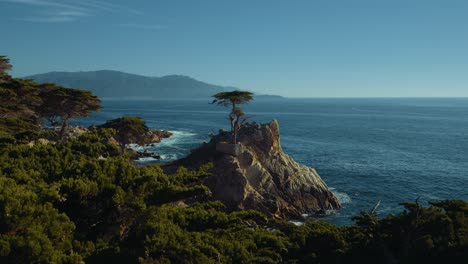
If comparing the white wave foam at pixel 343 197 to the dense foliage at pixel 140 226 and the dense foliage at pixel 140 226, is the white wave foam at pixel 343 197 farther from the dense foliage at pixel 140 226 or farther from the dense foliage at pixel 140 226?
the dense foliage at pixel 140 226

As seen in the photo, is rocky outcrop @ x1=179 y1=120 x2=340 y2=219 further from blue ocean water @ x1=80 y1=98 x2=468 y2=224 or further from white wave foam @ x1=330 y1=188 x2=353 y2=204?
blue ocean water @ x1=80 y1=98 x2=468 y2=224

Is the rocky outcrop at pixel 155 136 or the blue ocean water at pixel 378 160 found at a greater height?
the rocky outcrop at pixel 155 136

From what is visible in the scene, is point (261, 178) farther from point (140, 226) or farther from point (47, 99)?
point (140, 226)

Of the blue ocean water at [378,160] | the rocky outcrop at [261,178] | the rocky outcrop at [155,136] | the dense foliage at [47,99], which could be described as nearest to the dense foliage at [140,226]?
the dense foliage at [47,99]

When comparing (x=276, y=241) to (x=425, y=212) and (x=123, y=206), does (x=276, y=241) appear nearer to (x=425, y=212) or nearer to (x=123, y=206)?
(x=123, y=206)

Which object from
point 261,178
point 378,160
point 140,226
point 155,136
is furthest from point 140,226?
point 155,136

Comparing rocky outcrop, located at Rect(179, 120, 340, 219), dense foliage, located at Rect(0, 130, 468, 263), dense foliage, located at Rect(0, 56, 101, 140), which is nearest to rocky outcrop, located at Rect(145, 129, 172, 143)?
rocky outcrop, located at Rect(179, 120, 340, 219)

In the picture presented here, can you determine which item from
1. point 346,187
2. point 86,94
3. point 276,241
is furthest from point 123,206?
point 346,187
